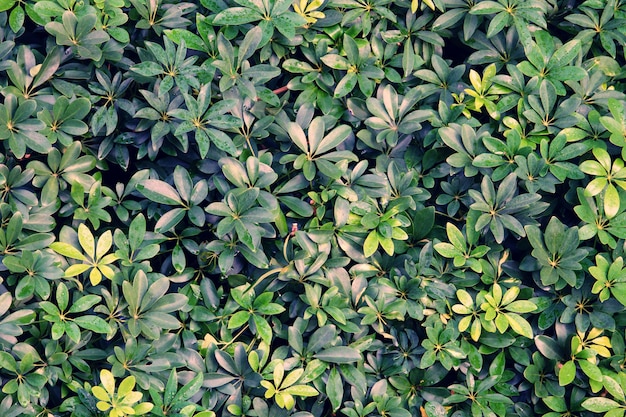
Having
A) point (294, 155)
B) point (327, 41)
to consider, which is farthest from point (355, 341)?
point (327, 41)

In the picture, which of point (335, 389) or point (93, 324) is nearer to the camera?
point (93, 324)

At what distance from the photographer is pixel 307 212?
80.7 inches

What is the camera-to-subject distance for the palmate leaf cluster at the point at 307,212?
1.96m

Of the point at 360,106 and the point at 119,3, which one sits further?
the point at 360,106

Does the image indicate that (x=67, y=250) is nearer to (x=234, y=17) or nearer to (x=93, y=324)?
(x=93, y=324)

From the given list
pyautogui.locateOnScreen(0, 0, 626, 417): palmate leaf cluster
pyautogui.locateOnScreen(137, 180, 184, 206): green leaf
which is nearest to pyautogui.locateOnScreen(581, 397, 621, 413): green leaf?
pyautogui.locateOnScreen(0, 0, 626, 417): palmate leaf cluster

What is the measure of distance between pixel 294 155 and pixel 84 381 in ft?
2.77

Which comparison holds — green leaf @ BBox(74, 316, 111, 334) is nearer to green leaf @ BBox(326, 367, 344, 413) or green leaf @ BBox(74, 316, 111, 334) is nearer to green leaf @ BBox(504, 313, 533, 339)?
green leaf @ BBox(326, 367, 344, 413)

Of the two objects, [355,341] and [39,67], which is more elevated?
[39,67]

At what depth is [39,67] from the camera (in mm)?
2027

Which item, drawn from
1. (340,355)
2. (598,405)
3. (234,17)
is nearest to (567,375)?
(598,405)

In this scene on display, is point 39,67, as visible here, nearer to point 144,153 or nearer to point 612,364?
point 144,153

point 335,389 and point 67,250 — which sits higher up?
point 67,250


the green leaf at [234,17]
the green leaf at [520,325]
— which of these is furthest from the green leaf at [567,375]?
the green leaf at [234,17]
